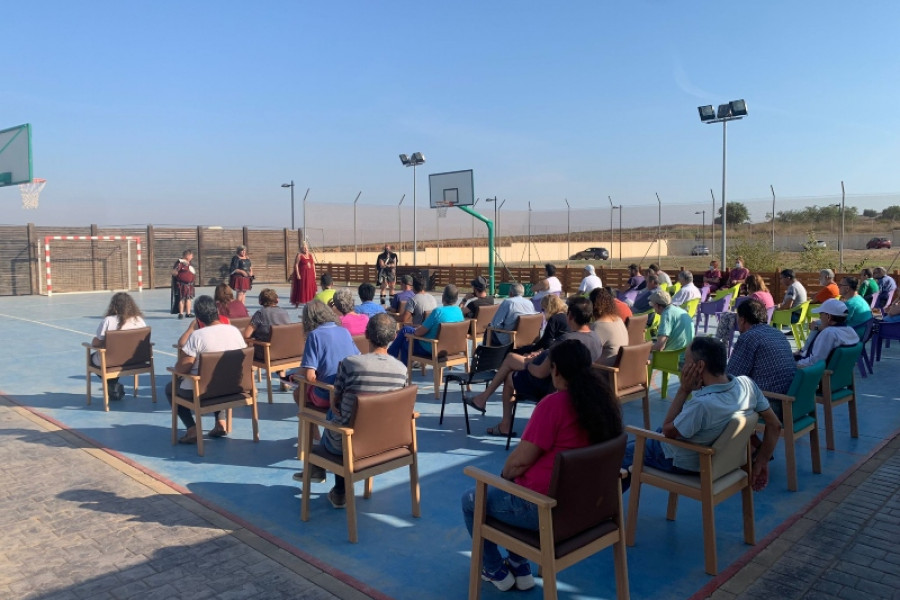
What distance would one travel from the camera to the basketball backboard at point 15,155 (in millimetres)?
14398

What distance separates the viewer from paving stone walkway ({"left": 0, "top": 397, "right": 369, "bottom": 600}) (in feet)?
10.3

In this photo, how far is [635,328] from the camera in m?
7.24

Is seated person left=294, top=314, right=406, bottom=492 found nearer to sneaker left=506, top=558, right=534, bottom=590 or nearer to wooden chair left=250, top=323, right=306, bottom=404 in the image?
sneaker left=506, top=558, right=534, bottom=590

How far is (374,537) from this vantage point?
3.70 meters

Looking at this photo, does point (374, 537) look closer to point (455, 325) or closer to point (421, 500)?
point (421, 500)

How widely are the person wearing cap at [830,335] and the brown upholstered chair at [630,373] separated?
1265mm

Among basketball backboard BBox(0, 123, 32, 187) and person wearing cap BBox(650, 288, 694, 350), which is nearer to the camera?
person wearing cap BBox(650, 288, 694, 350)

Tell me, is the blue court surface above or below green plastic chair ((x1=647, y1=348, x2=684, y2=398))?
below

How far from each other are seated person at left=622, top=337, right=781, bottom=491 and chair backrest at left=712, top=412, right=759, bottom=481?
0.09ft

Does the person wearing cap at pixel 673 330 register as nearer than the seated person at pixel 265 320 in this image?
Yes

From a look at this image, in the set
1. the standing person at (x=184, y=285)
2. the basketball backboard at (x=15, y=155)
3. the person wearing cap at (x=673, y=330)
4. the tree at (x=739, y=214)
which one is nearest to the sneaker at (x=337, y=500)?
the person wearing cap at (x=673, y=330)

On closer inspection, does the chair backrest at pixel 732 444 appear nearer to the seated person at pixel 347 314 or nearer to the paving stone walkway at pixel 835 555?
the paving stone walkway at pixel 835 555

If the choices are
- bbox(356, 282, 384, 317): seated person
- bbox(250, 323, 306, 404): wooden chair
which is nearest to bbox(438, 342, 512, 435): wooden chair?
bbox(250, 323, 306, 404): wooden chair

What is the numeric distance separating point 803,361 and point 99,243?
72.0 ft
